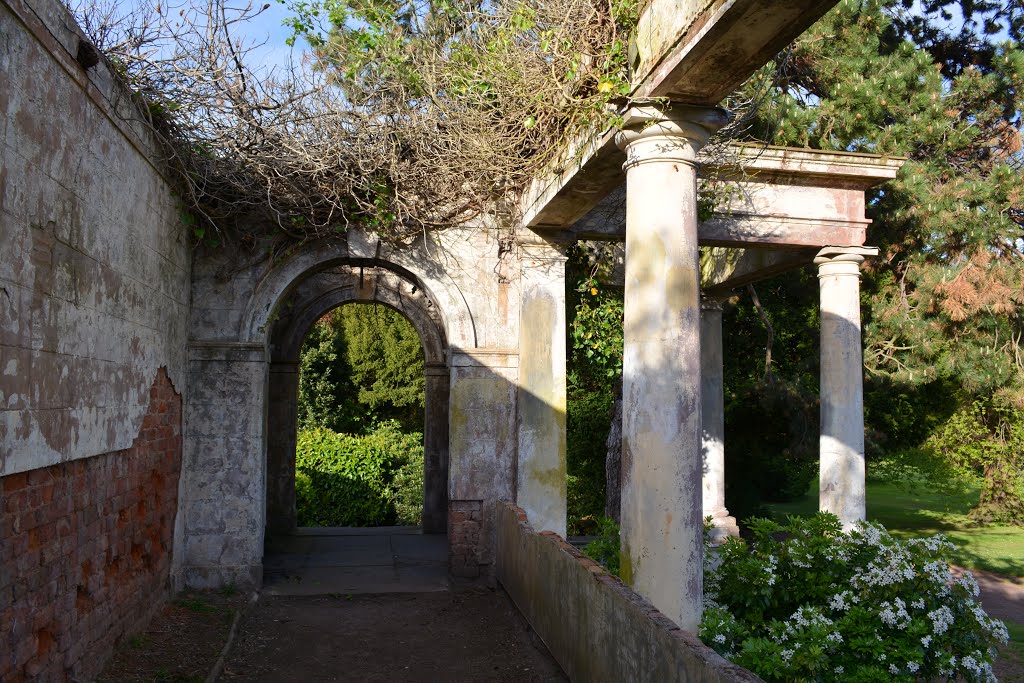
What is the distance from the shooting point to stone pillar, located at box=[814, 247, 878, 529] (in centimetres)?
813

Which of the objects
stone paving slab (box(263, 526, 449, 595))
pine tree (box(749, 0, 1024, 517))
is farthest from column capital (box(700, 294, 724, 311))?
stone paving slab (box(263, 526, 449, 595))

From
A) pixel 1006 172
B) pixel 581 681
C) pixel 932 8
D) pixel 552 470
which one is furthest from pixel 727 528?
pixel 932 8

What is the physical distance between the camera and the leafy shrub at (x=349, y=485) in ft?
47.8

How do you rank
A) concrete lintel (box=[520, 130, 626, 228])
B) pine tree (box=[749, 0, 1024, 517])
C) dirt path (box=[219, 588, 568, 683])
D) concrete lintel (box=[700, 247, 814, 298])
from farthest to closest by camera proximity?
pine tree (box=[749, 0, 1024, 517]) < concrete lintel (box=[700, 247, 814, 298]) < dirt path (box=[219, 588, 568, 683]) < concrete lintel (box=[520, 130, 626, 228])

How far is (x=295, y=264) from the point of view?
8.04m

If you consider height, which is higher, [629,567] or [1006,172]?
[1006,172]

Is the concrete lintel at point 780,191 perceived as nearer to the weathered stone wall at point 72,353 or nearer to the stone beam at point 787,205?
the stone beam at point 787,205

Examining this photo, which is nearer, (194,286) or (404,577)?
(194,286)

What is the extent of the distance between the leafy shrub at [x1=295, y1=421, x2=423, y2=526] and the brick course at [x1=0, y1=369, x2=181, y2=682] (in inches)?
296

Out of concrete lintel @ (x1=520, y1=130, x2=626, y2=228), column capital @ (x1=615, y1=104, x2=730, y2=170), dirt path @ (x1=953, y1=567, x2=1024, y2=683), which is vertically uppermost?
concrete lintel @ (x1=520, y1=130, x2=626, y2=228)

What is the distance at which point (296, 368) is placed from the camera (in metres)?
12.1

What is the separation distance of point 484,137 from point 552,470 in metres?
3.21

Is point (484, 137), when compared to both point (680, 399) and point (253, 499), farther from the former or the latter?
point (253, 499)

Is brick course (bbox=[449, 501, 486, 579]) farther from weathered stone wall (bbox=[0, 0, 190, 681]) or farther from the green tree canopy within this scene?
the green tree canopy
